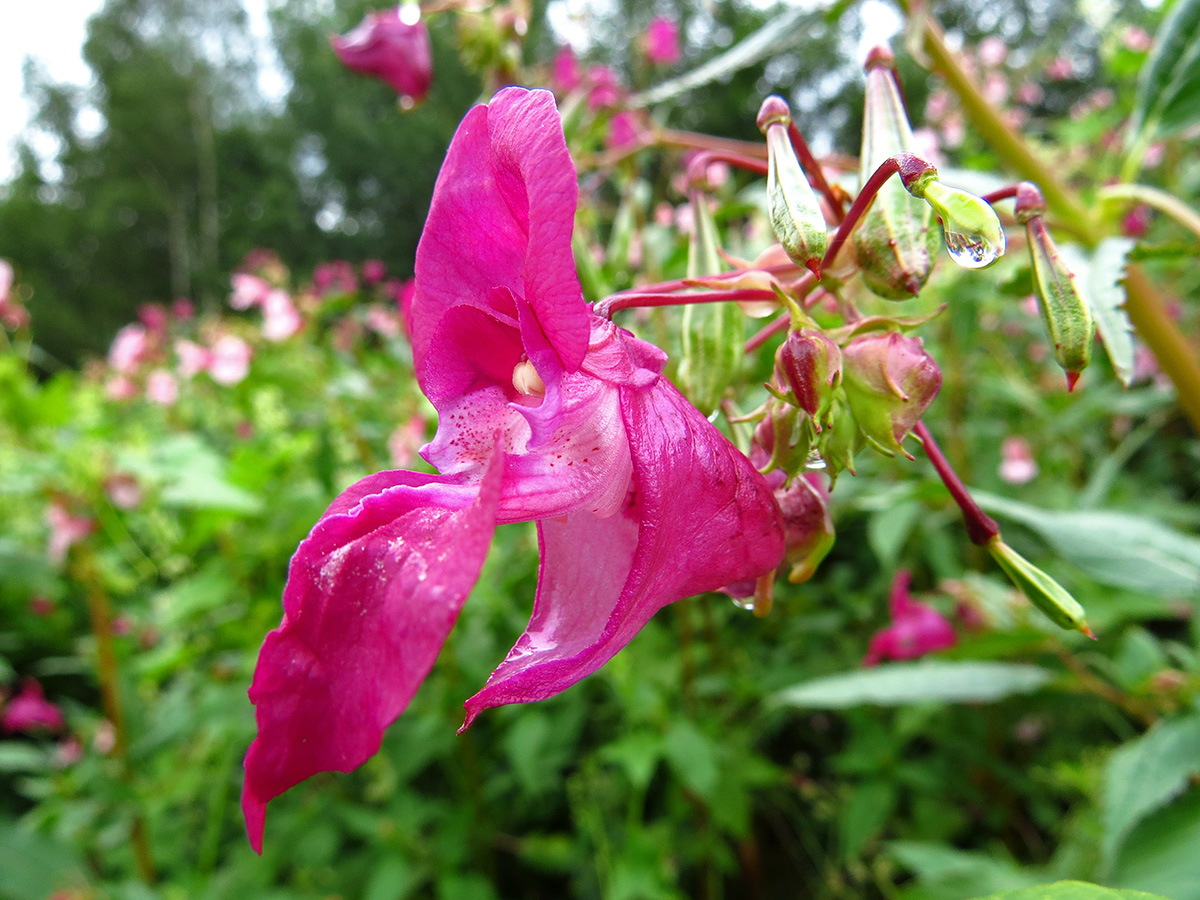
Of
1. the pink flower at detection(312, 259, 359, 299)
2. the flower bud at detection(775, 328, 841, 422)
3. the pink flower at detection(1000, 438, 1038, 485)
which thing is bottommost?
the pink flower at detection(1000, 438, 1038, 485)

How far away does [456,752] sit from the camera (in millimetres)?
1262

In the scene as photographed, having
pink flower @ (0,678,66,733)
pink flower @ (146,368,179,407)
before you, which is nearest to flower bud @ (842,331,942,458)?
pink flower @ (0,678,66,733)

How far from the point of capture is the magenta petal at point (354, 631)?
195mm

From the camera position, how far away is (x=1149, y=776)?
1.82ft

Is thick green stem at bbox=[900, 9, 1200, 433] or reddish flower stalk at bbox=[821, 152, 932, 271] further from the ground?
reddish flower stalk at bbox=[821, 152, 932, 271]

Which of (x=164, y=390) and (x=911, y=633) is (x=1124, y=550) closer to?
(x=911, y=633)

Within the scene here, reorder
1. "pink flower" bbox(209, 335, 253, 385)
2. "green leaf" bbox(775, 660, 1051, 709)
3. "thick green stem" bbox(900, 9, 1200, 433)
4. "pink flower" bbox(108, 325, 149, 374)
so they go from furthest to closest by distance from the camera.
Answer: "pink flower" bbox(108, 325, 149, 374), "pink flower" bbox(209, 335, 253, 385), "green leaf" bbox(775, 660, 1051, 709), "thick green stem" bbox(900, 9, 1200, 433)

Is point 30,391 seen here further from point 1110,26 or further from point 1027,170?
point 1110,26

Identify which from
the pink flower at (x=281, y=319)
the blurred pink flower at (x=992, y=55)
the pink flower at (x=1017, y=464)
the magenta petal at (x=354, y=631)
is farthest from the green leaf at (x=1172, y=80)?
the blurred pink flower at (x=992, y=55)

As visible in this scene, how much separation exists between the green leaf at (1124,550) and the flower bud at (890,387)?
392 mm

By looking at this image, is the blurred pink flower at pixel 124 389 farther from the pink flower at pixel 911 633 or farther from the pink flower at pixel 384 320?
the pink flower at pixel 911 633

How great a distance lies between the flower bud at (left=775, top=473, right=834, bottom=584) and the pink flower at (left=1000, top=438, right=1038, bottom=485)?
128 cm

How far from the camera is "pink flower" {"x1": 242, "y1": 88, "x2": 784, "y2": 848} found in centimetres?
21

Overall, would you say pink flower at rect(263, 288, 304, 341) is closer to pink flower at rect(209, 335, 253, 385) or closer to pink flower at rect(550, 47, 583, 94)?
pink flower at rect(209, 335, 253, 385)
